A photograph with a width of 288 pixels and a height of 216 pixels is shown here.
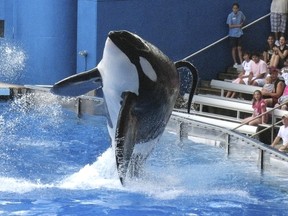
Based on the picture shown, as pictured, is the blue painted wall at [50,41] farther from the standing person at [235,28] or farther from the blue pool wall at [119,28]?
the standing person at [235,28]

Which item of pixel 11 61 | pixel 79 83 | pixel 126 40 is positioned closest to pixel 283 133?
pixel 79 83

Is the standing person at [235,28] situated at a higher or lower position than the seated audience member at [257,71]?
higher

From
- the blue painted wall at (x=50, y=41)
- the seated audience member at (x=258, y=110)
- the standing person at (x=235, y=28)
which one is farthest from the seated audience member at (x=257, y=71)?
the blue painted wall at (x=50, y=41)

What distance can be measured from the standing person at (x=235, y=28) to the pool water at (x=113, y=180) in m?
5.12

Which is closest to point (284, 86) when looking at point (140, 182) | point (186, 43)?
point (186, 43)

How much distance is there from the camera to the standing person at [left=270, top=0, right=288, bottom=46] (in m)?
18.7

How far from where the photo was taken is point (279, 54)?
1738 cm

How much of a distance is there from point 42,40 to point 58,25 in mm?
509

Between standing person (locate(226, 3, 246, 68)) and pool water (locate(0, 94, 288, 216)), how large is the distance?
512 cm

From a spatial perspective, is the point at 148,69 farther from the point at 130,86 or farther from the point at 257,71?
the point at 257,71

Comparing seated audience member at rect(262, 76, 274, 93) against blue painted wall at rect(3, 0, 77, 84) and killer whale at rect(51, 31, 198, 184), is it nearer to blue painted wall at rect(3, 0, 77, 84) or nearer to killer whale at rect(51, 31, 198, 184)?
blue painted wall at rect(3, 0, 77, 84)

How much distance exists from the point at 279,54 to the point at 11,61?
6.47 meters

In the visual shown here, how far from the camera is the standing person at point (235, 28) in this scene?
62.5 ft

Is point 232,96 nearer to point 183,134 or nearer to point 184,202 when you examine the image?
point 183,134
